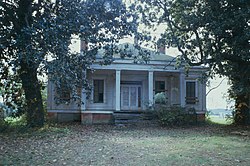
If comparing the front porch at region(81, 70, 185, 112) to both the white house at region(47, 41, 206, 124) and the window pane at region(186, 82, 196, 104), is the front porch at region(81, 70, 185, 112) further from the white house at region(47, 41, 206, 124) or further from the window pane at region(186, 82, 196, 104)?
the window pane at region(186, 82, 196, 104)

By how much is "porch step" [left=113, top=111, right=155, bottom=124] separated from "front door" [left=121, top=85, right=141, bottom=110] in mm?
2329

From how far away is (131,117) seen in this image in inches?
758

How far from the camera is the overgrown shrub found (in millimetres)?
17938

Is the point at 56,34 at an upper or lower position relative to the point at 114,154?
upper

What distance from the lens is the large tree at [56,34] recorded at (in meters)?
7.04

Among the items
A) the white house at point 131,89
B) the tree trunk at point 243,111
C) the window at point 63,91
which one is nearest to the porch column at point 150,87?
the white house at point 131,89

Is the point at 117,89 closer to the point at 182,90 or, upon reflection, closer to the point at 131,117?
the point at 131,117

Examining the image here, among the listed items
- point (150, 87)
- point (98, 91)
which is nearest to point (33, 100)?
point (98, 91)

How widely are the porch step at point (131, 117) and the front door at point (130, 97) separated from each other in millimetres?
2329

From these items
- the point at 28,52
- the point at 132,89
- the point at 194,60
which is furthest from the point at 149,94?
the point at 28,52

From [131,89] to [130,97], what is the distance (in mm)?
590

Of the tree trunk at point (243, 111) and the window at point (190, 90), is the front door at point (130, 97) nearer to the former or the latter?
the window at point (190, 90)

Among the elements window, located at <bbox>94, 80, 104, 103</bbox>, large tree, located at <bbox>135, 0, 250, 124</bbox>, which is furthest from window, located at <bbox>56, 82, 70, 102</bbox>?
window, located at <bbox>94, 80, 104, 103</bbox>

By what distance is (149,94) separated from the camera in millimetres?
20328
